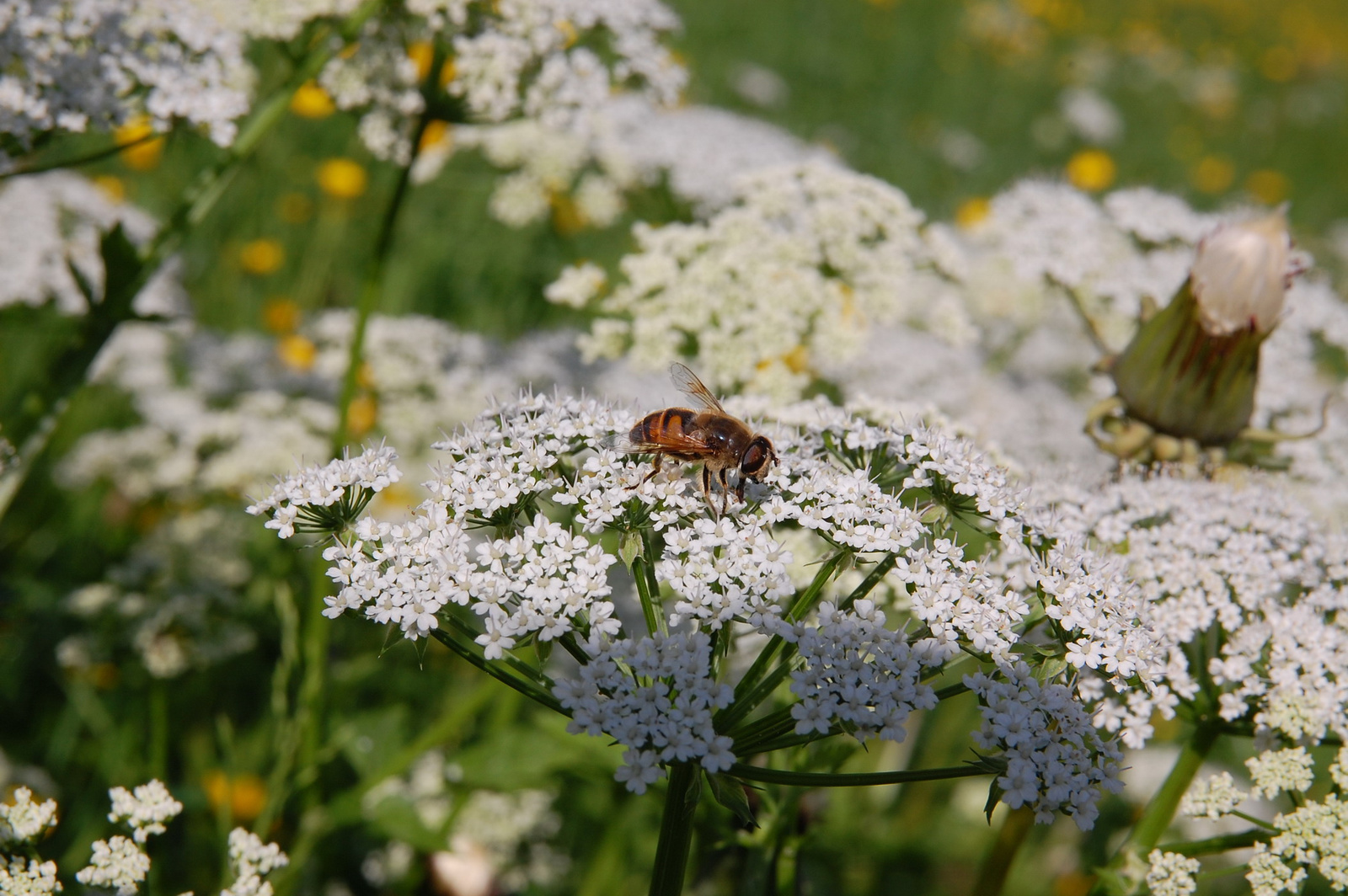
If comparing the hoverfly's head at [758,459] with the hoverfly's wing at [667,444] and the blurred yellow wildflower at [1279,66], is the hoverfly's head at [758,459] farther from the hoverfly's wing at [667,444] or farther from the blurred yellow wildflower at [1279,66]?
the blurred yellow wildflower at [1279,66]

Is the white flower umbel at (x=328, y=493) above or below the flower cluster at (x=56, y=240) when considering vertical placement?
above

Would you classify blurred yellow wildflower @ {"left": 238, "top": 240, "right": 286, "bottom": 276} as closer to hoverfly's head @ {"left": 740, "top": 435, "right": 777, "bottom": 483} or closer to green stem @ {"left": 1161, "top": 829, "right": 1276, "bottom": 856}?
hoverfly's head @ {"left": 740, "top": 435, "right": 777, "bottom": 483}

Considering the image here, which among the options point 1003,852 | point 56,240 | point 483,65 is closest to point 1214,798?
point 1003,852

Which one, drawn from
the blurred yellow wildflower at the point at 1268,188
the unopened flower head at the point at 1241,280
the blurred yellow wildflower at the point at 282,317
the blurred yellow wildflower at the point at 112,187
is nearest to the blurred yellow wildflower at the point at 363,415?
the blurred yellow wildflower at the point at 282,317

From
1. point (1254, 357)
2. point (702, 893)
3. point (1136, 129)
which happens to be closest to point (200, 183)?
point (702, 893)

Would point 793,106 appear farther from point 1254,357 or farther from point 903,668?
point 903,668

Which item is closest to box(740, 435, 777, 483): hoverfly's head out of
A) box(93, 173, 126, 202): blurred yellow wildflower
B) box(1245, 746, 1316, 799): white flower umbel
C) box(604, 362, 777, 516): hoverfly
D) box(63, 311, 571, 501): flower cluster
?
box(604, 362, 777, 516): hoverfly

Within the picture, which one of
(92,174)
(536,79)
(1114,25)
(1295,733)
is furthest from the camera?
(1114,25)
